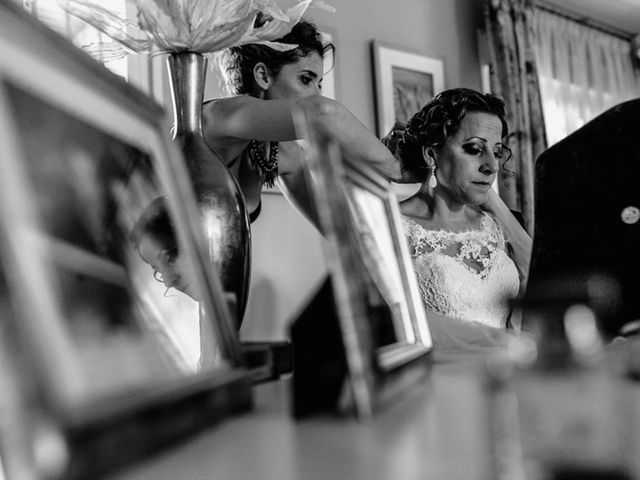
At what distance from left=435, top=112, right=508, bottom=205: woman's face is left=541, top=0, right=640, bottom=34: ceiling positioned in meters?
3.13

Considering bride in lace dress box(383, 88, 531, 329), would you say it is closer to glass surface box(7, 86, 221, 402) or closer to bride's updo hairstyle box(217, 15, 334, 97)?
bride's updo hairstyle box(217, 15, 334, 97)

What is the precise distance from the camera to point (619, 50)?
5.91m

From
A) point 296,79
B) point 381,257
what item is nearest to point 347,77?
point 296,79

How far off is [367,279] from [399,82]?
363cm

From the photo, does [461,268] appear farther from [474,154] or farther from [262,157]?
[262,157]

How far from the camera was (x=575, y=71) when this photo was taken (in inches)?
212

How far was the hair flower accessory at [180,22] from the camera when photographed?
79 cm

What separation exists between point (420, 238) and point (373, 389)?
212 cm

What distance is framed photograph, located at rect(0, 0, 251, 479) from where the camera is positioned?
11.6 inches

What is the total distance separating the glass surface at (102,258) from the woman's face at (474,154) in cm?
209

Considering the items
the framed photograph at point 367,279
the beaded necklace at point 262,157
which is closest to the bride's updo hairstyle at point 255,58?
the beaded necklace at point 262,157

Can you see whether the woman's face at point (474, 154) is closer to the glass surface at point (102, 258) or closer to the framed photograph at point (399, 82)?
the framed photograph at point (399, 82)

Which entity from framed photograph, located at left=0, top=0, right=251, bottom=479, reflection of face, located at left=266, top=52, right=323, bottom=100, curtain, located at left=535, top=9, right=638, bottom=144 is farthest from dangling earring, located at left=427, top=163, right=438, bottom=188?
curtain, located at left=535, top=9, right=638, bottom=144

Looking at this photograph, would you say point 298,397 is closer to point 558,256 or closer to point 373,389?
point 373,389
